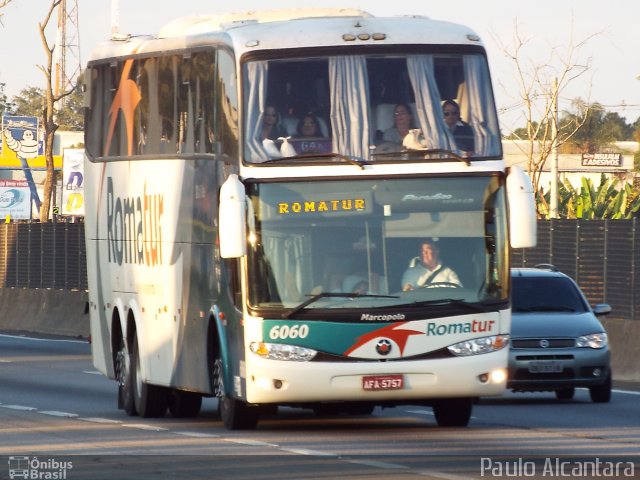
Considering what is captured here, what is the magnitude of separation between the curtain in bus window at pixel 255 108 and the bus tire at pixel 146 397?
14.5 feet

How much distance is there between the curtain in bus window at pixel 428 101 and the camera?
15602 mm

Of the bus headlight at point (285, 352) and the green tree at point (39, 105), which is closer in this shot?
the bus headlight at point (285, 352)

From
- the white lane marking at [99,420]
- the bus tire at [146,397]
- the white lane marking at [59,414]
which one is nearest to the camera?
the white lane marking at [99,420]

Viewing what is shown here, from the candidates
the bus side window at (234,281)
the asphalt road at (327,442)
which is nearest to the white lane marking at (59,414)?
the asphalt road at (327,442)

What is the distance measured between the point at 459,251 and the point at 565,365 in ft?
17.5

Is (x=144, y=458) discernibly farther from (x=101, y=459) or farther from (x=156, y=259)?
(x=156, y=259)

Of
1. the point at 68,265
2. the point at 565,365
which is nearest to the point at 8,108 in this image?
the point at 68,265

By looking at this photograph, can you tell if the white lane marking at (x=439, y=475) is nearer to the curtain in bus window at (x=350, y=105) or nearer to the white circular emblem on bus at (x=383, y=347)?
the white circular emblem on bus at (x=383, y=347)

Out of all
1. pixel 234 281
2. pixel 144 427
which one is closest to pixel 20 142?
pixel 144 427

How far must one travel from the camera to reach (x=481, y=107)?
15.7 m

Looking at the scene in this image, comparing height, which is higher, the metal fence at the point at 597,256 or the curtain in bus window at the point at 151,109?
the curtain in bus window at the point at 151,109

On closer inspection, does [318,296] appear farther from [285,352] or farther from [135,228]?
[135,228]

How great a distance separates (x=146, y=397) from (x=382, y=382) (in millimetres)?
4394

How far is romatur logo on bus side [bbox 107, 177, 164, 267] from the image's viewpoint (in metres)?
18.2
